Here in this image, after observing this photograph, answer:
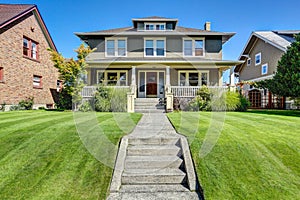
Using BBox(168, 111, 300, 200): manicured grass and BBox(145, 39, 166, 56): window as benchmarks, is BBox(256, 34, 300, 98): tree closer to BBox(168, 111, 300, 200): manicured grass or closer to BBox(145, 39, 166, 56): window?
BBox(168, 111, 300, 200): manicured grass

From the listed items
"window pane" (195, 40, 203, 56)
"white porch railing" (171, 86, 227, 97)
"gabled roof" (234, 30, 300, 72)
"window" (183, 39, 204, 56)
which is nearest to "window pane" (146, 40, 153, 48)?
"window" (183, 39, 204, 56)

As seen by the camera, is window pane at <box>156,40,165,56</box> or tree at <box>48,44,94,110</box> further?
window pane at <box>156,40,165,56</box>

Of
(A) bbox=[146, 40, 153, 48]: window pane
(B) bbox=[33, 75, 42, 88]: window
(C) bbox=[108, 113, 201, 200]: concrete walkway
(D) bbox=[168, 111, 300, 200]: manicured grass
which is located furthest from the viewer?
(A) bbox=[146, 40, 153, 48]: window pane

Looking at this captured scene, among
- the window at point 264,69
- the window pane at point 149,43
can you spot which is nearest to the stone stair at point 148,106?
the window pane at point 149,43

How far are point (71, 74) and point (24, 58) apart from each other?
16.9 ft

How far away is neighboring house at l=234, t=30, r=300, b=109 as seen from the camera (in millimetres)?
20031

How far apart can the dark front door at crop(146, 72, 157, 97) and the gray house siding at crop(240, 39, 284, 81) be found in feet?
41.4

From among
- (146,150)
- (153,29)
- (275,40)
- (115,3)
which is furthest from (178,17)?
(146,150)

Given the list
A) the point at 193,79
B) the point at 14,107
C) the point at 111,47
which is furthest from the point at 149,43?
the point at 14,107

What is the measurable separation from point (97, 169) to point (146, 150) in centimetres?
134

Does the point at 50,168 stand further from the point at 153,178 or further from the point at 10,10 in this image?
the point at 10,10

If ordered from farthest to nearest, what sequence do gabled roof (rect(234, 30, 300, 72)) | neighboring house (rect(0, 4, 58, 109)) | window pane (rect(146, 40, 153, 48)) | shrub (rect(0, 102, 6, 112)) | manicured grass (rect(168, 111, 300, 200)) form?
gabled roof (rect(234, 30, 300, 72))
window pane (rect(146, 40, 153, 48))
neighboring house (rect(0, 4, 58, 109))
shrub (rect(0, 102, 6, 112))
manicured grass (rect(168, 111, 300, 200))

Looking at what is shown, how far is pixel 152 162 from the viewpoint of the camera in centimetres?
491

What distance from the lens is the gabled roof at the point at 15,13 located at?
49.2 ft
